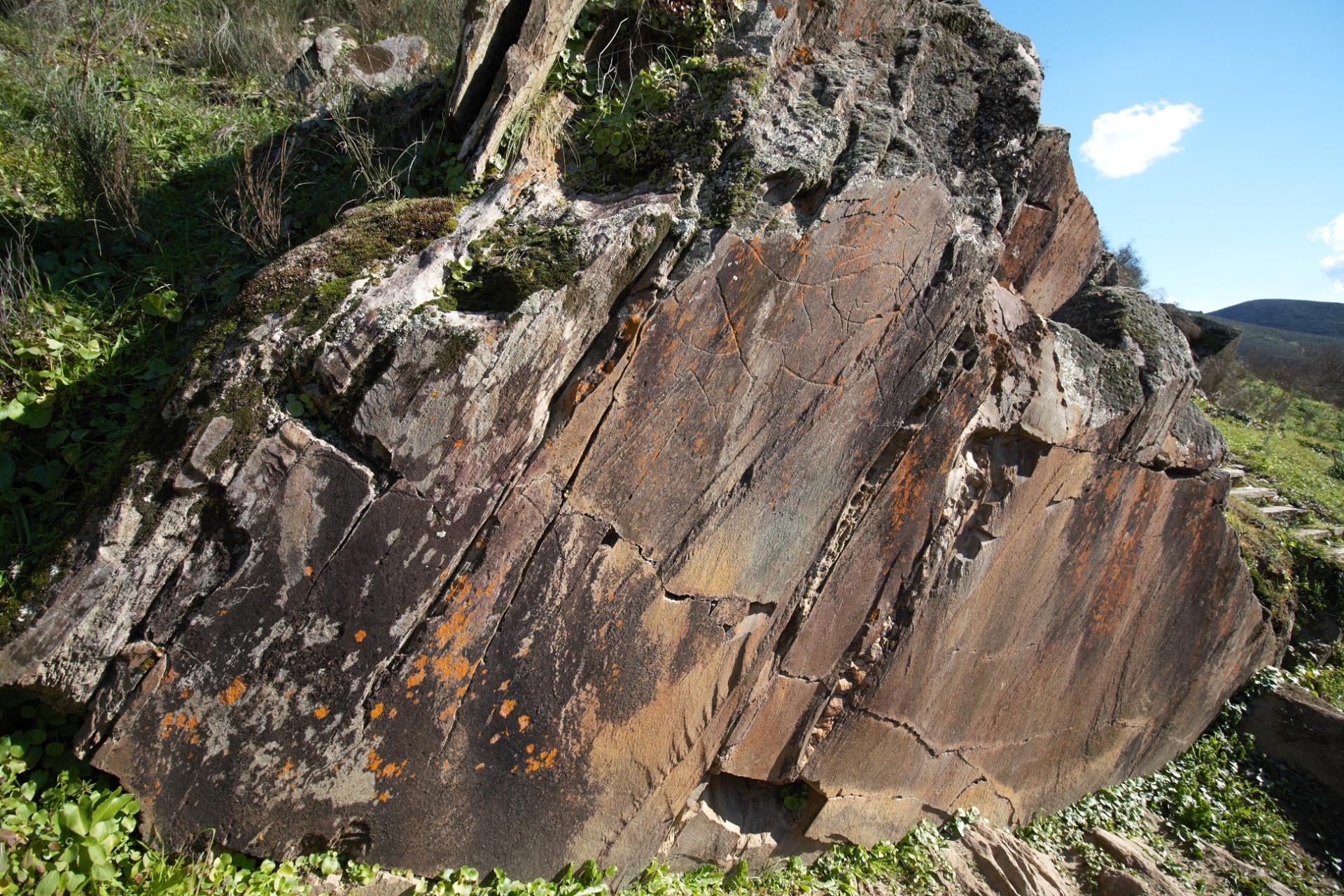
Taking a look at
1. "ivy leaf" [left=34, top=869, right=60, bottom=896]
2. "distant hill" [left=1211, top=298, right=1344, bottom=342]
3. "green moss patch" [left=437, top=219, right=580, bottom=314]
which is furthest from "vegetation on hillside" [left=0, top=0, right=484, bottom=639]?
"distant hill" [left=1211, top=298, right=1344, bottom=342]

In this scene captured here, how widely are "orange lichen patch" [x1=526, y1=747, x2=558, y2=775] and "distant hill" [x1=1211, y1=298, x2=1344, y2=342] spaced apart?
52714mm

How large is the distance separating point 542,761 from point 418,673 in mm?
702

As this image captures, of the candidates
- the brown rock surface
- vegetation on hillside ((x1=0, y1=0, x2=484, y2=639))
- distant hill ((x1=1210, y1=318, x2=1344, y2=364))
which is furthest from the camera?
distant hill ((x1=1210, y1=318, x2=1344, y2=364))

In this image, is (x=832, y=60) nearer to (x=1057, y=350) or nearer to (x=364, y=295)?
(x=1057, y=350)

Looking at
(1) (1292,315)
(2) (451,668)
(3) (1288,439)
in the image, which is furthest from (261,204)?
(1) (1292,315)

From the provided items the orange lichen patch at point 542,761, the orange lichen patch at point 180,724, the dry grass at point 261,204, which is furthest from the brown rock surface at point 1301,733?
the dry grass at point 261,204

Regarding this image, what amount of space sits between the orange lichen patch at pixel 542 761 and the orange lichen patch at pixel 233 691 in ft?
3.81

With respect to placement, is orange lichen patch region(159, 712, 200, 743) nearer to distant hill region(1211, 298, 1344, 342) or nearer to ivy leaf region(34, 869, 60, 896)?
ivy leaf region(34, 869, 60, 896)

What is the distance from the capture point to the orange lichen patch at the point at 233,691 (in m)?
2.60

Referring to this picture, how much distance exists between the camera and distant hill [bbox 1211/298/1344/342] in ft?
146

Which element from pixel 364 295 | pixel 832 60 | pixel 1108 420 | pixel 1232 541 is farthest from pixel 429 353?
pixel 1232 541

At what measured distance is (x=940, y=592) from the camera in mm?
4023

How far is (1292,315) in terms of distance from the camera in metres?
47.4

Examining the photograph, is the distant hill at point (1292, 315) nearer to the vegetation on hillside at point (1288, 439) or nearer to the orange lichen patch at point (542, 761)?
the vegetation on hillside at point (1288, 439)
